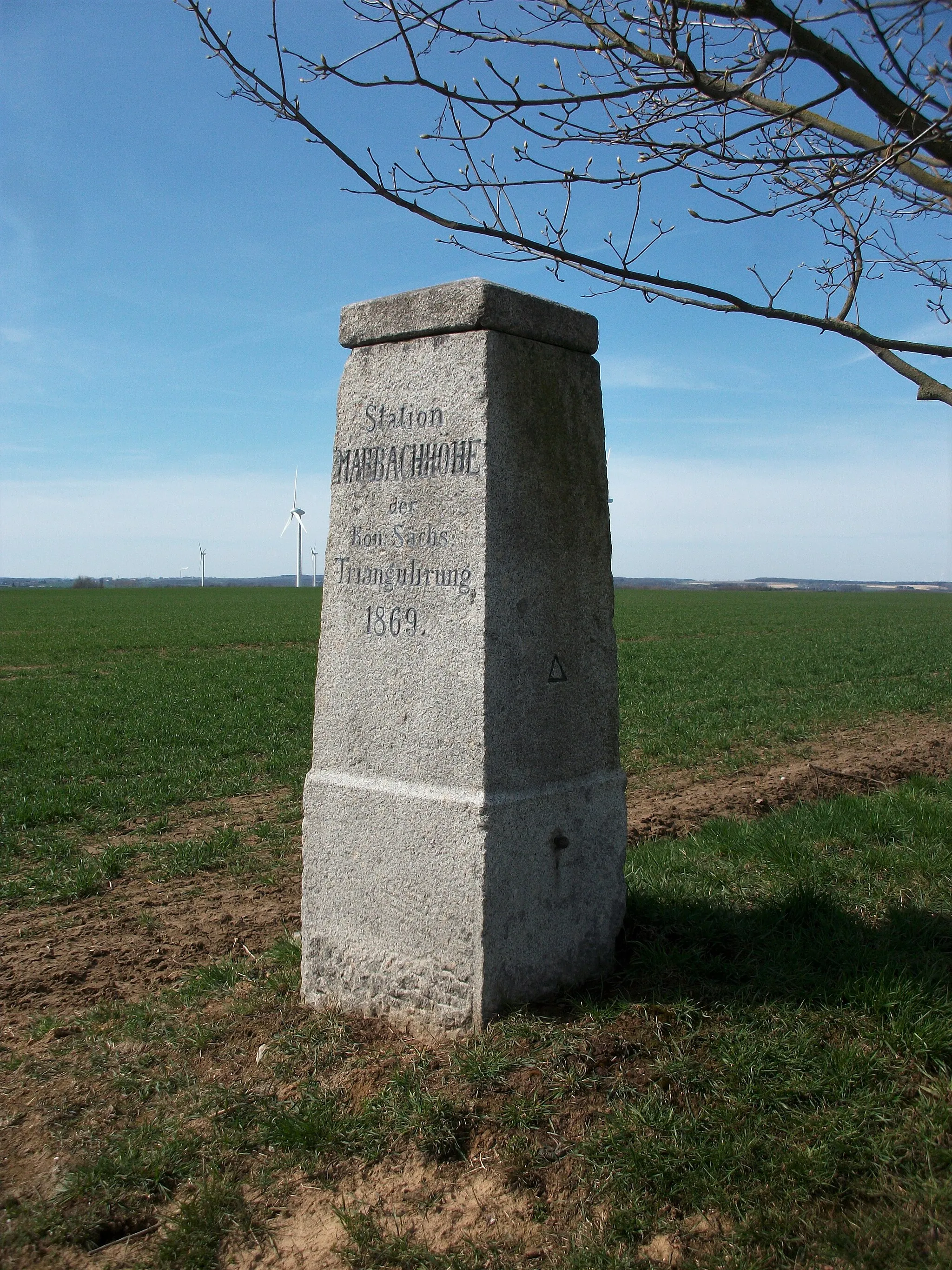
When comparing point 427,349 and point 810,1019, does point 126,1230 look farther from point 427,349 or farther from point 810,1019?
point 427,349

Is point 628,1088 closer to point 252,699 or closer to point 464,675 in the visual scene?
point 464,675

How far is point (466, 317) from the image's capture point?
349 cm

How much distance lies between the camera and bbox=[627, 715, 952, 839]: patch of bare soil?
7027 mm

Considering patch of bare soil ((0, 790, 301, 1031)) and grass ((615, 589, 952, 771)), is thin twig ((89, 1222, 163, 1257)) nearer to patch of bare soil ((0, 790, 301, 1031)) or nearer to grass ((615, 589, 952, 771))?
patch of bare soil ((0, 790, 301, 1031))

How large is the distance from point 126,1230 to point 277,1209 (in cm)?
44

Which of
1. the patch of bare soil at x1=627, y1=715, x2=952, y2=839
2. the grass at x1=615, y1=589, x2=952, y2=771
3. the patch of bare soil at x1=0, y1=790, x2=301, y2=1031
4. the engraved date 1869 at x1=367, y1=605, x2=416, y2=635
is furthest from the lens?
the grass at x1=615, y1=589, x2=952, y2=771

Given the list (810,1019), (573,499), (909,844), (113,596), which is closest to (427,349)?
(573,499)

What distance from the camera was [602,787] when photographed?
3.85 meters

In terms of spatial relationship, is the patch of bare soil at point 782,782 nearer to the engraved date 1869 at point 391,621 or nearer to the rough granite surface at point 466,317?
the engraved date 1869 at point 391,621

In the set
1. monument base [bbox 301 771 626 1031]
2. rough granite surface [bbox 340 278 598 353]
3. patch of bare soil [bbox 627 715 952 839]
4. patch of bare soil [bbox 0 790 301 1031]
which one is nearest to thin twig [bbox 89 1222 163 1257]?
monument base [bbox 301 771 626 1031]

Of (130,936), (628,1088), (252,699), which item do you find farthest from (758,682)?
(628,1088)

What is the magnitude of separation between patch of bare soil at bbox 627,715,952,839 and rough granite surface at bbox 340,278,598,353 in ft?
12.4

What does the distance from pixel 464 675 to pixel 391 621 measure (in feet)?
1.37

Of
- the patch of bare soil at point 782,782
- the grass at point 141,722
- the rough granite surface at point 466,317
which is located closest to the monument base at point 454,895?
the rough granite surface at point 466,317
